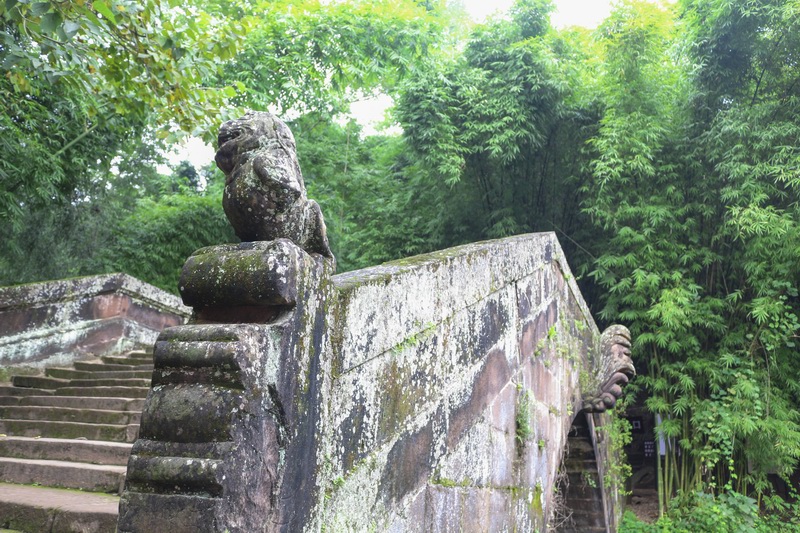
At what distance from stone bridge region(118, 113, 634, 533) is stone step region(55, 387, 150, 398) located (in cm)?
273

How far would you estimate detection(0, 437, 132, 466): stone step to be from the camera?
132 inches

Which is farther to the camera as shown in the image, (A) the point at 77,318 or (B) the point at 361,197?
(B) the point at 361,197

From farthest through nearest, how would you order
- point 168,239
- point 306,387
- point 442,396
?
point 168,239 < point 442,396 < point 306,387

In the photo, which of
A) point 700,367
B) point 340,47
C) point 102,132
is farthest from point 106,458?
point 340,47

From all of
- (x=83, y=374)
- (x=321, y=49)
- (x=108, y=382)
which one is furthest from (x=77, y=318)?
(x=321, y=49)

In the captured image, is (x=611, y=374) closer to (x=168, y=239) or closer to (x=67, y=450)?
(x=67, y=450)

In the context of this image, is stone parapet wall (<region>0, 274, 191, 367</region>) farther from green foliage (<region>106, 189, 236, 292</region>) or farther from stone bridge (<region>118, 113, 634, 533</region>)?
green foliage (<region>106, 189, 236, 292</region>)

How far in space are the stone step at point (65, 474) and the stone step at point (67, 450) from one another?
0.28 ft

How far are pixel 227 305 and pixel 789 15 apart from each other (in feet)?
29.3

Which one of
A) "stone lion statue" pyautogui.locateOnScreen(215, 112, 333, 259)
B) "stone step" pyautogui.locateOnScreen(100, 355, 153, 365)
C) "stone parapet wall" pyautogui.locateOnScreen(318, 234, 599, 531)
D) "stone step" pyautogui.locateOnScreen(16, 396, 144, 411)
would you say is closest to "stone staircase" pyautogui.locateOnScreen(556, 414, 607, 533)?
"stone parapet wall" pyautogui.locateOnScreen(318, 234, 599, 531)

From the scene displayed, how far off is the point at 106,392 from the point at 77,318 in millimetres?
1797

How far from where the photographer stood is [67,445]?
11.5 feet

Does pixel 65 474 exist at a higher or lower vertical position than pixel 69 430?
lower

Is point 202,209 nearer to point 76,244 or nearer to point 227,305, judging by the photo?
point 76,244
